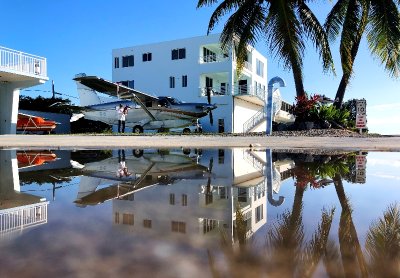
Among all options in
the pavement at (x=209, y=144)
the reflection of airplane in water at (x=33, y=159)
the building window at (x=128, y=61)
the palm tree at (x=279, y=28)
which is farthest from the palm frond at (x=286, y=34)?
the building window at (x=128, y=61)

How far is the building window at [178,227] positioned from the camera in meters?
1.61

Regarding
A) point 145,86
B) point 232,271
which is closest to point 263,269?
point 232,271

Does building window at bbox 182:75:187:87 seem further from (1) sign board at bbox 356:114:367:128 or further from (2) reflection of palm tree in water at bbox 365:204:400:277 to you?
(2) reflection of palm tree in water at bbox 365:204:400:277

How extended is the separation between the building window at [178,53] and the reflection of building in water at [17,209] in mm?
31377

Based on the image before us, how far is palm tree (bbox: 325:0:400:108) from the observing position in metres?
16.6

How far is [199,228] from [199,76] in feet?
104

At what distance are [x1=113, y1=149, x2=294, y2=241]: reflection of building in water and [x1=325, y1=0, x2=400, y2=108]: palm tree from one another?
16.3 meters

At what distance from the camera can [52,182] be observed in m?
3.25

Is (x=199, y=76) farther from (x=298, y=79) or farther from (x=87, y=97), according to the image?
(x=298, y=79)

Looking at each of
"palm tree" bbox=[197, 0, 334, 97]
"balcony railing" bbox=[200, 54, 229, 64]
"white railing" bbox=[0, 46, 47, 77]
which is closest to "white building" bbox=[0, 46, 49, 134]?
"white railing" bbox=[0, 46, 47, 77]

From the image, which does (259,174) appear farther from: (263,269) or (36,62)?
(36,62)

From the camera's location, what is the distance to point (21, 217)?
191 cm

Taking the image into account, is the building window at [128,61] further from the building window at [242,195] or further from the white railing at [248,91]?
the building window at [242,195]

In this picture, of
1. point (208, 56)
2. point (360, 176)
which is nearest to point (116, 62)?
point (208, 56)
